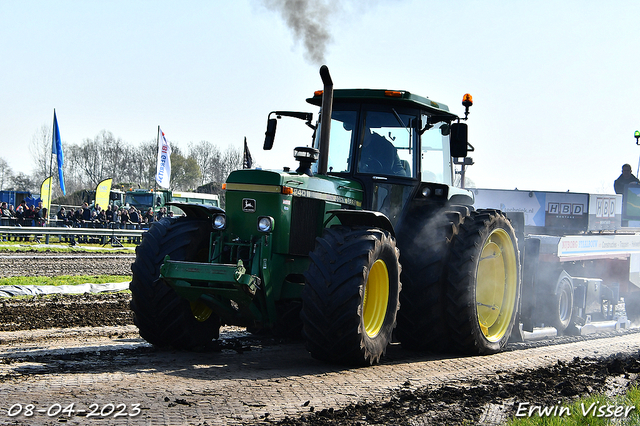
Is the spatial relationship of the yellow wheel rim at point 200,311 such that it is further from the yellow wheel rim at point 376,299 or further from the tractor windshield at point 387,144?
the tractor windshield at point 387,144

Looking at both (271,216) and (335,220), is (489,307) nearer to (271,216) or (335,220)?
(335,220)

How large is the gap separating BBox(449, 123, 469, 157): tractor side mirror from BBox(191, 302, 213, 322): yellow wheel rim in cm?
339

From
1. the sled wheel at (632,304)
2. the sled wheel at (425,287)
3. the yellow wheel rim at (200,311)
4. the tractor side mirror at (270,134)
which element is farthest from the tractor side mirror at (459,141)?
the sled wheel at (632,304)

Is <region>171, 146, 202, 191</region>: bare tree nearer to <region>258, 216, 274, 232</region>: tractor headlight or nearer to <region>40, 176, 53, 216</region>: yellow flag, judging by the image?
<region>40, 176, 53, 216</region>: yellow flag

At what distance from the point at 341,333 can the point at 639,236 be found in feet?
33.2

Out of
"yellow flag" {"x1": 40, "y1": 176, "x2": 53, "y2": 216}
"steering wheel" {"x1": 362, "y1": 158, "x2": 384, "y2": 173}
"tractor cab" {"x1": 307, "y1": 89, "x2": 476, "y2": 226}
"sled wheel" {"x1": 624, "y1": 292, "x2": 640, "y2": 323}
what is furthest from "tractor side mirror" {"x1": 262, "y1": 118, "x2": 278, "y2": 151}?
"yellow flag" {"x1": 40, "y1": 176, "x2": 53, "y2": 216}

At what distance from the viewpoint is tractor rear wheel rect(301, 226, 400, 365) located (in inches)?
248

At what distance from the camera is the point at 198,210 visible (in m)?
7.51

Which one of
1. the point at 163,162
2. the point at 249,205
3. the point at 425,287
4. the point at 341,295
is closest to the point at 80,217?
the point at 163,162

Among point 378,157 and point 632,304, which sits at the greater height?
point 378,157

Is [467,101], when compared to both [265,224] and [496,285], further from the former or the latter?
[265,224]

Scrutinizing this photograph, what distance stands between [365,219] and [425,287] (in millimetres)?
1092

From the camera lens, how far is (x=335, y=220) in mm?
7711

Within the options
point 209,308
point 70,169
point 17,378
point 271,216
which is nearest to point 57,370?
point 17,378
